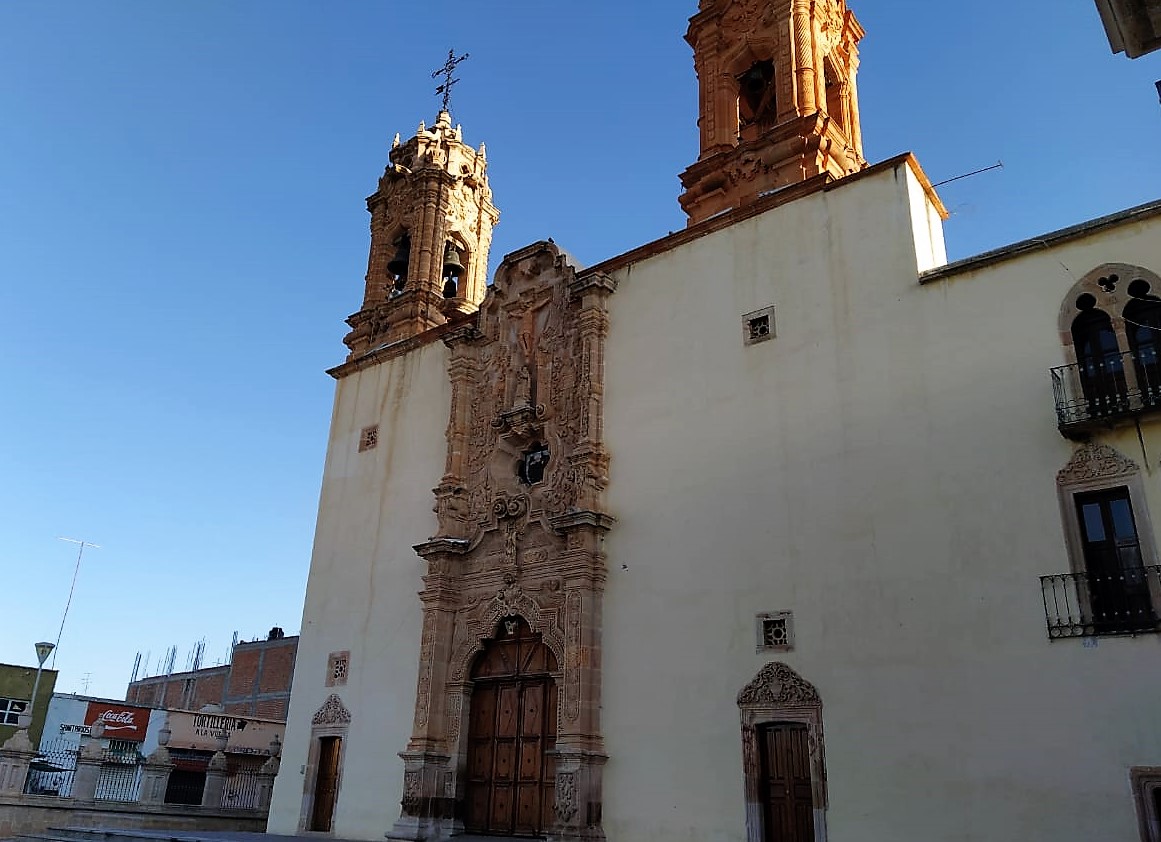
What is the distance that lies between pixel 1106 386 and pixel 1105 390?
54 millimetres

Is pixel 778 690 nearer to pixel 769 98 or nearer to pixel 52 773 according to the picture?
pixel 769 98

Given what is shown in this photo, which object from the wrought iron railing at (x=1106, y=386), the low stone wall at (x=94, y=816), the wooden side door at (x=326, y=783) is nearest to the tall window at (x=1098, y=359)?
the wrought iron railing at (x=1106, y=386)

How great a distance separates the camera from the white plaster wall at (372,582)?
14.7 metres

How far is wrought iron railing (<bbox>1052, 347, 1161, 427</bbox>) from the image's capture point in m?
9.57

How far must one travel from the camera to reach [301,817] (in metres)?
15.3

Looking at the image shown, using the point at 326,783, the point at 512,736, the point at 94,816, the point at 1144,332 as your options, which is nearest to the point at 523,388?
the point at 512,736

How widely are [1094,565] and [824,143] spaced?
24.6ft

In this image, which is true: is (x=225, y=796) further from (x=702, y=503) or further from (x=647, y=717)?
(x=702, y=503)

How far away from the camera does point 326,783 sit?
1538cm

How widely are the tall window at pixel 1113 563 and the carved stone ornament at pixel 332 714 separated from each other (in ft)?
36.2

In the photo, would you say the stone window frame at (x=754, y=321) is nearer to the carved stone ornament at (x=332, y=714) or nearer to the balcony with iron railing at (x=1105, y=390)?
the balcony with iron railing at (x=1105, y=390)

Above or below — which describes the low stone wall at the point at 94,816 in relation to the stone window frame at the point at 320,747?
below

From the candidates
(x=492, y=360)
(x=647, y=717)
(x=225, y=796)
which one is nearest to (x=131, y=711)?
(x=225, y=796)

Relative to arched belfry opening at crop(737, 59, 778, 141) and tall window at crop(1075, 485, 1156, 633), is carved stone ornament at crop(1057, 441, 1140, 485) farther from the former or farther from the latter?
arched belfry opening at crop(737, 59, 778, 141)
